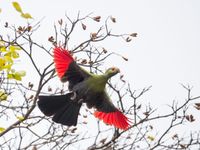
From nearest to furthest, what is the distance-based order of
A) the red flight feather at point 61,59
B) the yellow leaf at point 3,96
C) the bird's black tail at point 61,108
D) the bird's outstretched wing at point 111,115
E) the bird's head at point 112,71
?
the bird's head at point 112,71 < the red flight feather at point 61,59 < the bird's black tail at point 61,108 < the bird's outstretched wing at point 111,115 < the yellow leaf at point 3,96

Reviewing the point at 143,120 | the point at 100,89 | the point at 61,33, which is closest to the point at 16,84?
the point at 61,33

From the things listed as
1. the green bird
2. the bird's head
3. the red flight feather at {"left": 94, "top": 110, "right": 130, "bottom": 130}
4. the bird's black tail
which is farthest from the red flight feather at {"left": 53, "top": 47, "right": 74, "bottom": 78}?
the red flight feather at {"left": 94, "top": 110, "right": 130, "bottom": 130}

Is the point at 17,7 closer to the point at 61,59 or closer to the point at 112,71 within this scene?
the point at 61,59

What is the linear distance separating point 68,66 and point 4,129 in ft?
3.79

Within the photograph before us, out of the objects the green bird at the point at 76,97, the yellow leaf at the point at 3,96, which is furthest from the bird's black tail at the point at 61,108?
the yellow leaf at the point at 3,96

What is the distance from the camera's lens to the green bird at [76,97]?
188 inches

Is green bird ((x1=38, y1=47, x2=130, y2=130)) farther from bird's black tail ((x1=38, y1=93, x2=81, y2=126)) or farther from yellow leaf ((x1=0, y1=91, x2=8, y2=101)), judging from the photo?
yellow leaf ((x1=0, y1=91, x2=8, y2=101))

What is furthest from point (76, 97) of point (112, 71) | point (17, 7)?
point (17, 7)

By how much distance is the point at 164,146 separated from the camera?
5.89m

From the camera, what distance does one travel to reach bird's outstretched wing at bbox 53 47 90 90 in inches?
186

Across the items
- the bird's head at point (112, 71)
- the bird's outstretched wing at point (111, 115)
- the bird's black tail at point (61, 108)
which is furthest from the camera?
the bird's outstretched wing at point (111, 115)

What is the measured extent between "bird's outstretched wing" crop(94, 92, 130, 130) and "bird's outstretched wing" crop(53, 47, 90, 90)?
56 cm

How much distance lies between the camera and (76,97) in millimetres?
4945

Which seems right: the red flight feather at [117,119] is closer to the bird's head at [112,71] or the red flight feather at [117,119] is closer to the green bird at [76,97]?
the green bird at [76,97]
